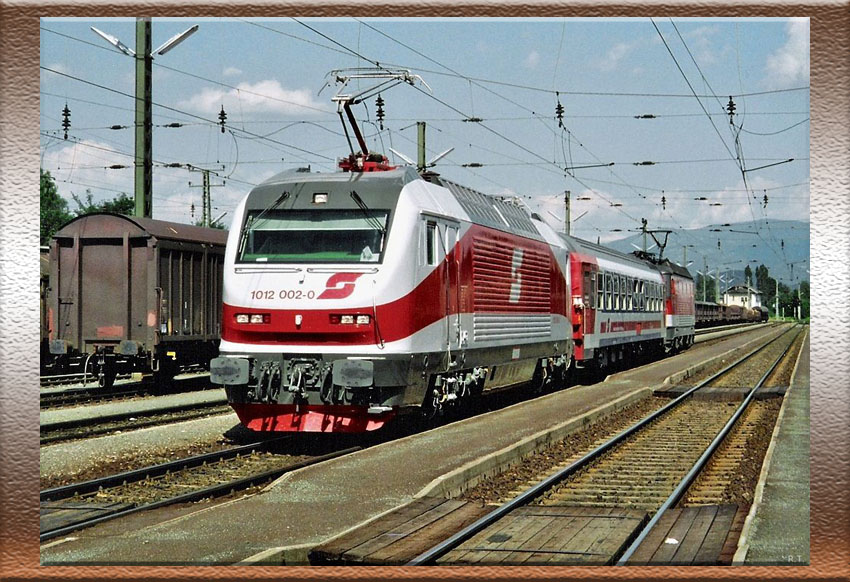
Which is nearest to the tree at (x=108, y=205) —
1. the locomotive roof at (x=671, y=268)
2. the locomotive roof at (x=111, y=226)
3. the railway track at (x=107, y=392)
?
the locomotive roof at (x=111, y=226)

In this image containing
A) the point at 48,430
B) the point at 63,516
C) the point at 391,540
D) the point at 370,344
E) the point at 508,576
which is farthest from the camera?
the point at 48,430

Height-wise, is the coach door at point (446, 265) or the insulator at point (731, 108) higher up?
the insulator at point (731, 108)

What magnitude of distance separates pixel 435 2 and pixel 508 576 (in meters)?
2.88

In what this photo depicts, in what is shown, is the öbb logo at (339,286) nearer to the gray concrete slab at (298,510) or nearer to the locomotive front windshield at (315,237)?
the locomotive front windshield at (315,237)

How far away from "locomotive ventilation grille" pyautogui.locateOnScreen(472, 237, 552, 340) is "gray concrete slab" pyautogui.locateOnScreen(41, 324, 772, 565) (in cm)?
186

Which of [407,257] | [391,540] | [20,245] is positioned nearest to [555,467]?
[407,257]

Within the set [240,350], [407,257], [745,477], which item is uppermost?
[407,257]

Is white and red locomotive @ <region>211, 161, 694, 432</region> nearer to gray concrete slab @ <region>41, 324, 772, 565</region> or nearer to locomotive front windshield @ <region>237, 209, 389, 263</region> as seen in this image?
locomotive front windshield @ <region>237, 209, 389, 263</region>

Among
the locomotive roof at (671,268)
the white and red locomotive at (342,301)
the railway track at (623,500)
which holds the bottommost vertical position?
A: the railway track at (623,500)

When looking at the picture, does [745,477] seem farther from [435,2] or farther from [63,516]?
[435,2]

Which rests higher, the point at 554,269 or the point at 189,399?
the point at 554,269

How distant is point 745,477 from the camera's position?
13.2 meters

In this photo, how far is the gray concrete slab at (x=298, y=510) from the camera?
7.65m

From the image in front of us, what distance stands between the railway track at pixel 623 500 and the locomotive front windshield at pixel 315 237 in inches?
144
